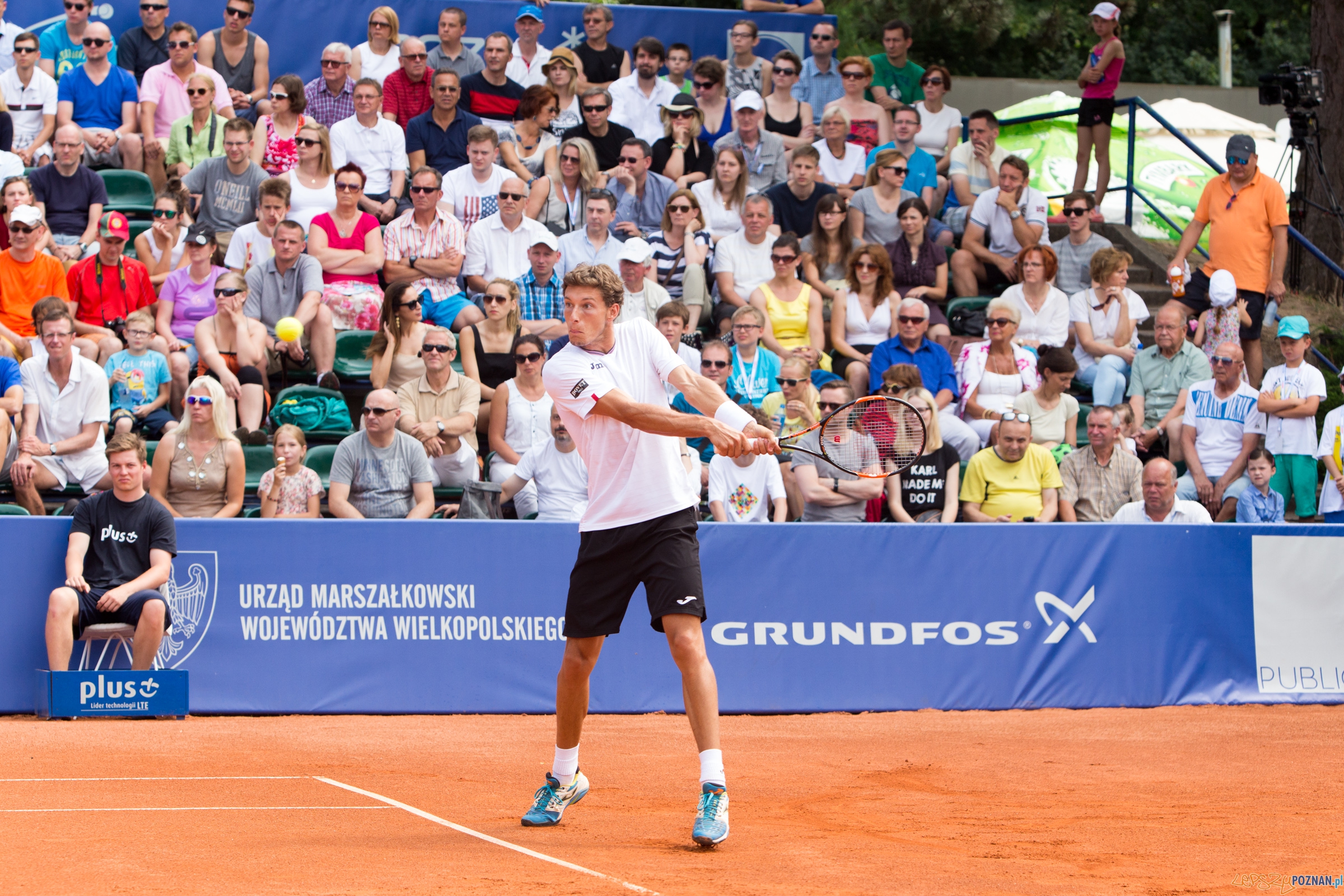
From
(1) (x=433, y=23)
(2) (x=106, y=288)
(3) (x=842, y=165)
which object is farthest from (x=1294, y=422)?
(1) (x=433, y=23)

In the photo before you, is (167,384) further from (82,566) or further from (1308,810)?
(1308,810)

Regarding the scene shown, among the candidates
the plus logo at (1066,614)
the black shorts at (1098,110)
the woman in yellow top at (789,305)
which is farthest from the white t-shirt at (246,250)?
the black shorts at (1098,110)

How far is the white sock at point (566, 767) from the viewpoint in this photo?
574 cm

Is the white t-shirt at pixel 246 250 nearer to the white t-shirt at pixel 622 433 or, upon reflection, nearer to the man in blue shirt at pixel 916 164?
the man in blue shirt at pixel 916 164

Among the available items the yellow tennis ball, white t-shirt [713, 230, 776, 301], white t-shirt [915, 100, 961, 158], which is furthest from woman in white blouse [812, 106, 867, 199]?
the yellow tennis ball

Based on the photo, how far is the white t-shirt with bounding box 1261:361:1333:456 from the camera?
11602 millimetres

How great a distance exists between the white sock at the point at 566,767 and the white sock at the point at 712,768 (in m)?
0.65

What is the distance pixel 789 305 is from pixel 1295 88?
6.01 metres

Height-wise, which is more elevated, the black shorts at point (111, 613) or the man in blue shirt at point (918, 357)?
the man in blue shirt at point (918, 357)

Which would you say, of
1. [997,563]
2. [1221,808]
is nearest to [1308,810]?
[1221,808]

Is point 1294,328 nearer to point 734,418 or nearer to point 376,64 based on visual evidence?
point 734,418

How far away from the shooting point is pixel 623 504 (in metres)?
5.55

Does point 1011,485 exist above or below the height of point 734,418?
below

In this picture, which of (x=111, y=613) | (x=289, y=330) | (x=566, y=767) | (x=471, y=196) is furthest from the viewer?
(x=471, y=196)
